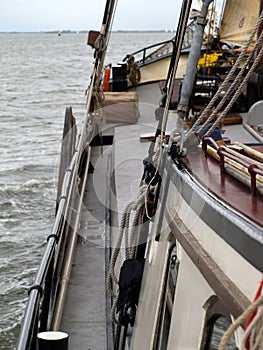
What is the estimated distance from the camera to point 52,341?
4254 millimetres

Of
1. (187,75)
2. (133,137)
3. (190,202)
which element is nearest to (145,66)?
(133,137)

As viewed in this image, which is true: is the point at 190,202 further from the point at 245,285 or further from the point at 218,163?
the point at 245,285

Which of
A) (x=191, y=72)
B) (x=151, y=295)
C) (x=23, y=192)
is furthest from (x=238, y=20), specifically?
(x=23, y=192)

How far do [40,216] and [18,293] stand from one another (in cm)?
369

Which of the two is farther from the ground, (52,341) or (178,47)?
(178,47)

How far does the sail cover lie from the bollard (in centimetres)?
343

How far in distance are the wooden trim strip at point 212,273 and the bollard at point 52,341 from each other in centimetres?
136

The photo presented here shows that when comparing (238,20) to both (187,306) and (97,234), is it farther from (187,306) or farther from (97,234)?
(187,306)

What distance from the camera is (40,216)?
507 inches

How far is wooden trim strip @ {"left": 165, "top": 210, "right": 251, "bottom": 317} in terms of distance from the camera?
2.32 m

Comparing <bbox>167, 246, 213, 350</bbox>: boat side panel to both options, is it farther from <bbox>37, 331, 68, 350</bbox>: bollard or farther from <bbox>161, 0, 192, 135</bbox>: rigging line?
<bbox>37, 331, 68, 350</bbox>: bollard

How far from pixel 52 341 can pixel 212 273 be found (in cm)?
198

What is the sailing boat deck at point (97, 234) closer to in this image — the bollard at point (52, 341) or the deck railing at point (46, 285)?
the deck railing at point (46, 285)

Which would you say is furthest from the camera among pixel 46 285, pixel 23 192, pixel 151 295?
pixel 23 192
